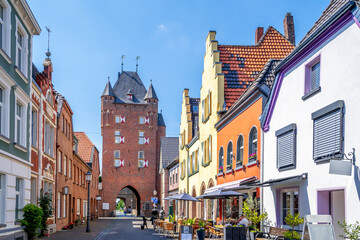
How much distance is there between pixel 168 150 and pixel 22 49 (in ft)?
143

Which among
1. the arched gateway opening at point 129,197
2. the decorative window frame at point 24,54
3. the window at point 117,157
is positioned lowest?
the arched gateway opening at point 129,197

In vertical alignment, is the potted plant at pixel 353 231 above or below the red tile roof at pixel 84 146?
below

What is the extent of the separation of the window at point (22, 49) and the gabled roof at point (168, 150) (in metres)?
40.3

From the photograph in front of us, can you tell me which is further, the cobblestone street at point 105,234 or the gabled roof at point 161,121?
the gabled roof at point 161,121

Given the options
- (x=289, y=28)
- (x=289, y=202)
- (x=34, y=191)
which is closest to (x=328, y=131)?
(x=289, y=202)

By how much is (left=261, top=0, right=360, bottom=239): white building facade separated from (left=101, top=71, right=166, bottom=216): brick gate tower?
49.6 meters

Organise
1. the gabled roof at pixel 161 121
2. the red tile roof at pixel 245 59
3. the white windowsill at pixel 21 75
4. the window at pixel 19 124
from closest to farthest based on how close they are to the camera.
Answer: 1. the white windowsill at pixel 21 75
2. the window at pixel 19 124
3. the red tile roof at pixel 245 59
4. the gabled roof at pixel 161 121

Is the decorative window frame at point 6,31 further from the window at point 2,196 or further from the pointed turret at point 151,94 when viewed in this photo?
the pointed turret at point 151,94

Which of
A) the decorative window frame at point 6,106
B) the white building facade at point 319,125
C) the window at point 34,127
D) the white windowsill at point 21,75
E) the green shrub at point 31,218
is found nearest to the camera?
the white building facade at point 319,125

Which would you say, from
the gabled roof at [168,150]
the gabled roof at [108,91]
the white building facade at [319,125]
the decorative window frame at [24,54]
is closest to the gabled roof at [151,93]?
the gabled roof at [108,91]

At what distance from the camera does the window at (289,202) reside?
1361 cm

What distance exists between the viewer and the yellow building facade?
23547 millimetres

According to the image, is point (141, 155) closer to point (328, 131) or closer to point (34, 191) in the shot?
point (34, 191)

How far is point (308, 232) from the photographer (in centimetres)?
962
